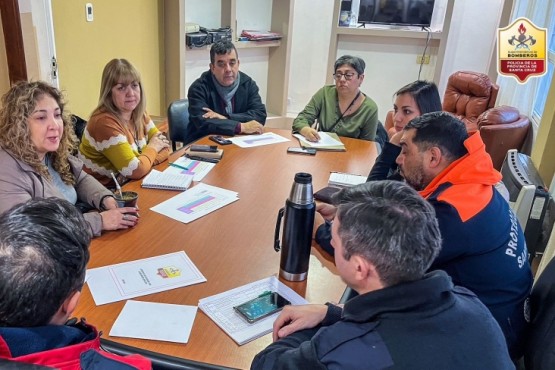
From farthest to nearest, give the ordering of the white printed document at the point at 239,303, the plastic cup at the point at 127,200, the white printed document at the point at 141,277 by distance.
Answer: the plastic cup at the point at 127,200, the white printed document at the point at 141,277, the white printed document at the point at 239,303

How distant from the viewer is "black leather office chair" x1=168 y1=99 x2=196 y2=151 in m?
3.05

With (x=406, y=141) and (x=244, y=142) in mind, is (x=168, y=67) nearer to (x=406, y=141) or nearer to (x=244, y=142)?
(x=244, y=142)

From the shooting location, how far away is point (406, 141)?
153 cm

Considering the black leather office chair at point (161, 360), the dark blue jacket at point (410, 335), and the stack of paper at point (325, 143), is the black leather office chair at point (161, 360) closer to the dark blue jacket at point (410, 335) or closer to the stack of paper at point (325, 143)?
the dark blue jacket at point (410, 335)

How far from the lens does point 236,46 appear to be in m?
4.59

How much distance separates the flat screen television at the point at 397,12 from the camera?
4684 millimetres

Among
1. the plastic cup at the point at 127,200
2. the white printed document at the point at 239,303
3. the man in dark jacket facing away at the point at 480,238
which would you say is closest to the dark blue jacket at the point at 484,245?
the man in dark jacket facing away at the point at 480,238

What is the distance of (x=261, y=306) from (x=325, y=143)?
1.63 meters

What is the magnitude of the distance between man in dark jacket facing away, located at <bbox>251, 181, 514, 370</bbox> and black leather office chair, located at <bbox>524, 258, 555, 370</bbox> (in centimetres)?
35

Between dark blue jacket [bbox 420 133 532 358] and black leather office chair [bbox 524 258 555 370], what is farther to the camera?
dark blue jacket [bbox 420 133 532 358]

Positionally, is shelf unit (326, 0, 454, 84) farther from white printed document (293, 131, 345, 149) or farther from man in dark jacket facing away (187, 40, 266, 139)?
white printed document (293, 131, 345, 149)

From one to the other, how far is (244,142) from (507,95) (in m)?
2.89

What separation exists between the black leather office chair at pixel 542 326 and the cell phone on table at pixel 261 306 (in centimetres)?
66

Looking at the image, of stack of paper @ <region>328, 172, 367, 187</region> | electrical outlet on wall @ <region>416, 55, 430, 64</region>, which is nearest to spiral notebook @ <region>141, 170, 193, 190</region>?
stack of paper @ <region>328, 172, 367, 187</region>
